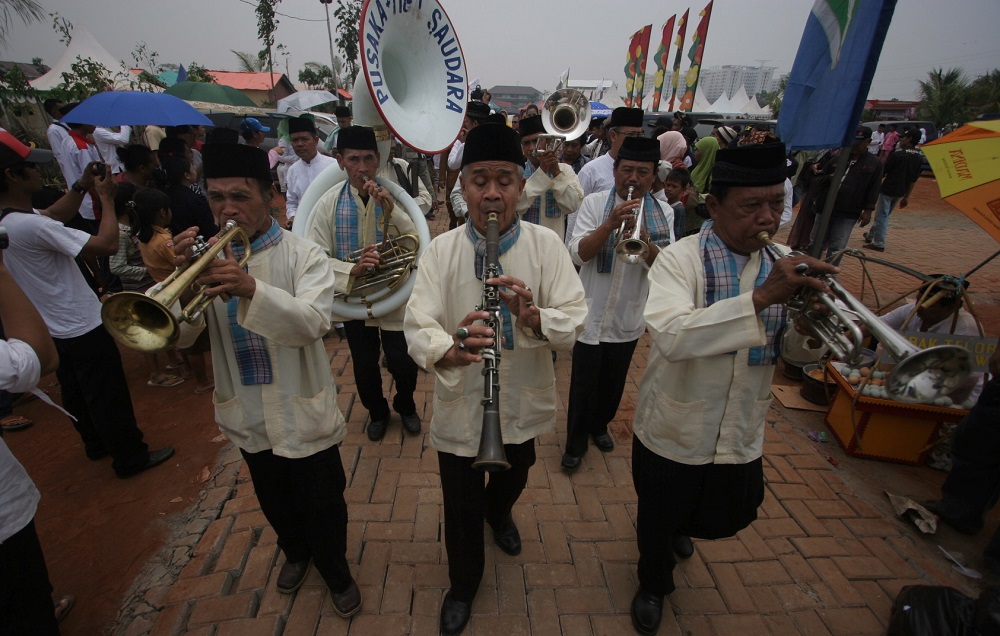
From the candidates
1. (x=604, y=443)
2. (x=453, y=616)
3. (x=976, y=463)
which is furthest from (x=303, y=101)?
(x=976, y=463)

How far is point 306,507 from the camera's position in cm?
235

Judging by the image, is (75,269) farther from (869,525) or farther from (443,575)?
(869,525)

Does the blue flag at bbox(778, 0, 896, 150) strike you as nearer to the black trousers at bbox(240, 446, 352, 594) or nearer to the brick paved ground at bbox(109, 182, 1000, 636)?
the brick paved ground at bbox(109, 182, 1000, 636)

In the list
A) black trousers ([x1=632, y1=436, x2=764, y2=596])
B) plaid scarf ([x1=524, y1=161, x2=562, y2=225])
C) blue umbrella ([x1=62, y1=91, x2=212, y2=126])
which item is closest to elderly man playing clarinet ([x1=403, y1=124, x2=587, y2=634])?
black trousers ([x1=632, y1=436, x2=764, y2=596])

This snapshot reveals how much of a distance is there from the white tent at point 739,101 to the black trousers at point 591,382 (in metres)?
39.5

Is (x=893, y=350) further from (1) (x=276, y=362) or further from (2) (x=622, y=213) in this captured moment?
(1) (x=276, y=362)

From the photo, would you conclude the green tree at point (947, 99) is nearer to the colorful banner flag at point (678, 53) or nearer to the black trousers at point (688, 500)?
the colorful banner flag at point (678, 53)

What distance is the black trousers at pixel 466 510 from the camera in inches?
88.6

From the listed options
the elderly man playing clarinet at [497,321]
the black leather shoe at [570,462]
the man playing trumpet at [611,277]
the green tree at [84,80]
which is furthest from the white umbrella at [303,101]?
the elderly man playing clarinet at [497,321]

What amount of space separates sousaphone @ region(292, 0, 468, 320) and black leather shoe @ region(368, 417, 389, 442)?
1103mm

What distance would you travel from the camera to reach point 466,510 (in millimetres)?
2273

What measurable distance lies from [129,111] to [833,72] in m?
7.74

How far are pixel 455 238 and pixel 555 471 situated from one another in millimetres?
2158

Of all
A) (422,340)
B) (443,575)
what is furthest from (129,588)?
(422,340)
